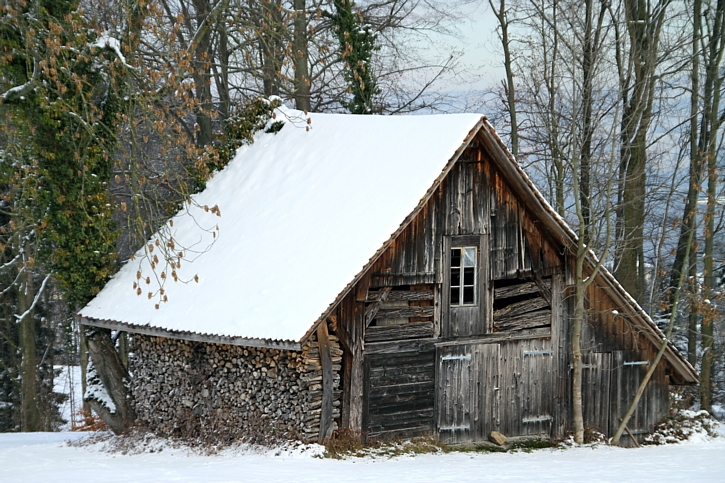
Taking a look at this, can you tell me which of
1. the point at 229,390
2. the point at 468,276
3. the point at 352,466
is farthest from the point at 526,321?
the point at 229,390

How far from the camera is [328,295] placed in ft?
43.1

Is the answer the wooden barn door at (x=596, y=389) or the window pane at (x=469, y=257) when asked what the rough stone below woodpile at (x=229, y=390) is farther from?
the wooden barn door at (x=596, y=389)

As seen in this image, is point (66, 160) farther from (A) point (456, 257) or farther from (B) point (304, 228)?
(A) point (456, 257)

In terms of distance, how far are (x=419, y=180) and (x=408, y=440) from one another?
458 centimetres

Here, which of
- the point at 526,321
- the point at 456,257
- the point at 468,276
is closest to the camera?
the point at 456,257

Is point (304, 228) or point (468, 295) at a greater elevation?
point (304, 228)

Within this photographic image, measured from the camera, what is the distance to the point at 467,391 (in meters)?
15.6

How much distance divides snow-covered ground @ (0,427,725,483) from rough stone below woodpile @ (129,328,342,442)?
22.2 inches

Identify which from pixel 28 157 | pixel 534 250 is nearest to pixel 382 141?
pixel 534 250

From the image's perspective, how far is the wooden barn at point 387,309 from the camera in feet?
45.6

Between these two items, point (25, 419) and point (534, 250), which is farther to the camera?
point (25, 419)

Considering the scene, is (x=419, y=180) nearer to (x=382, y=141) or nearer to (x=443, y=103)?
(x=382, y=141)

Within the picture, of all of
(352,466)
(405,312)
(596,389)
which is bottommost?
(352,466)

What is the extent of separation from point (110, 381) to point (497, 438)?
308 inches
